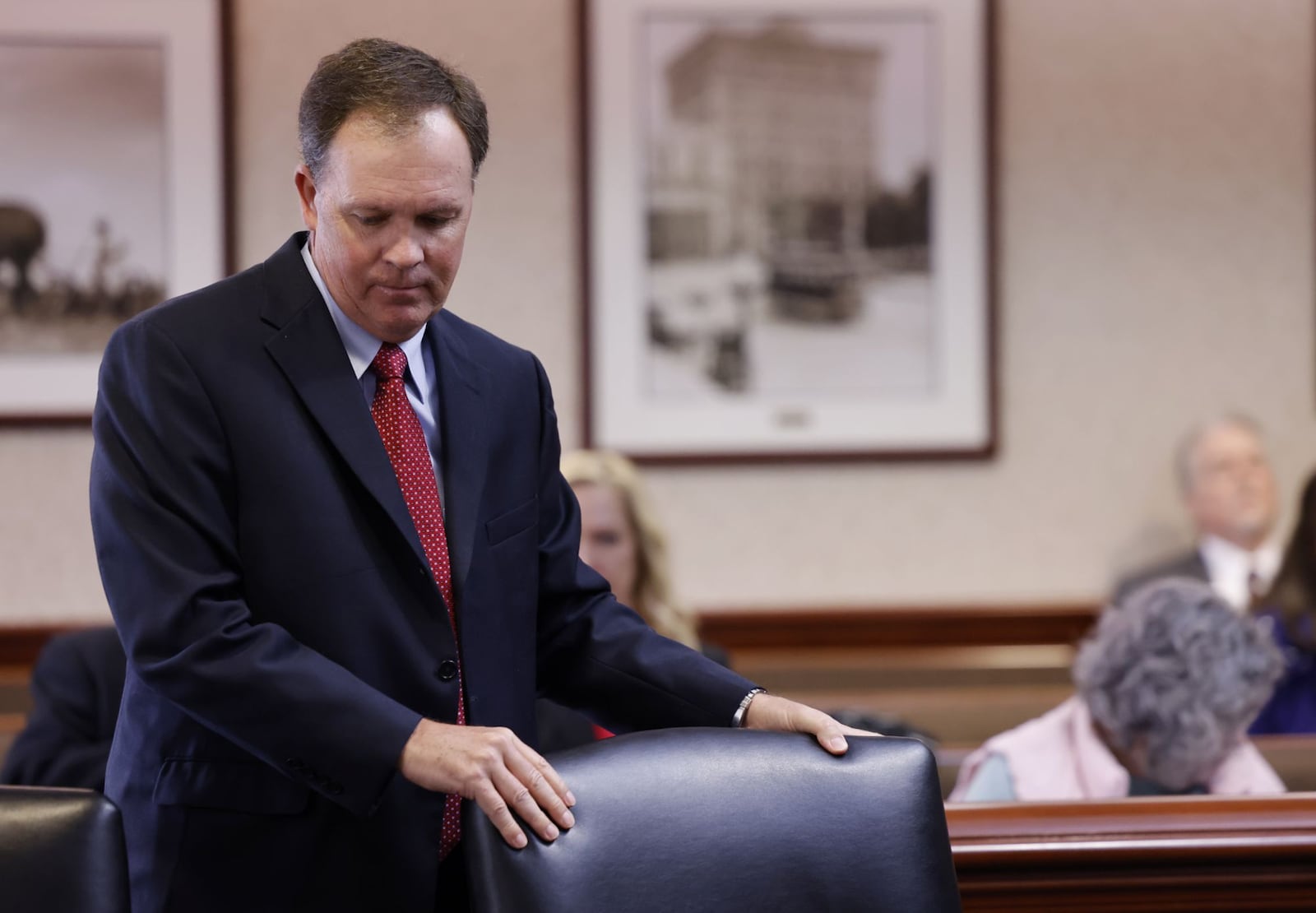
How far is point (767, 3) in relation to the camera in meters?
→ 4.55

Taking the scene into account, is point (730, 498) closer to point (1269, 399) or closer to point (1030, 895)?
point (1269, 399)

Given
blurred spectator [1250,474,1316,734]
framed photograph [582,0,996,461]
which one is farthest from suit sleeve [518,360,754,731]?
framed photograph [582,0,996,461]

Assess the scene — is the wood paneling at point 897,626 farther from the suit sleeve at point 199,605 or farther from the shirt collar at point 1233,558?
the suit sleeve at point 199,605

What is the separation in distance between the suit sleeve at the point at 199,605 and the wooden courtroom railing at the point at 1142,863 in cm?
90

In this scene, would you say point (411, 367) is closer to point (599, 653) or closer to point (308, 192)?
point (308, 192)

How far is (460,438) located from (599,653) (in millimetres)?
320

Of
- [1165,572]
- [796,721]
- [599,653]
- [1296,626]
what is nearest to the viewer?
[796,721]

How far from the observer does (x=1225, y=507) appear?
4.57 metres

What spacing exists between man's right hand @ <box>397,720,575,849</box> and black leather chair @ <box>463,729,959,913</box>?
3cm

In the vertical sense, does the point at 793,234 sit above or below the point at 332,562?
above

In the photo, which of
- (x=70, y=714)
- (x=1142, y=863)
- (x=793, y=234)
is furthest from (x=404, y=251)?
(x=793, y=234)

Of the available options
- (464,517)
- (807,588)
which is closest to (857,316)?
(807,588)

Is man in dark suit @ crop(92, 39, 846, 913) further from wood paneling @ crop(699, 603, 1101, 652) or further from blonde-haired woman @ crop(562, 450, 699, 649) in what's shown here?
wood paneling @ crop(699, 603, 1101, 652)

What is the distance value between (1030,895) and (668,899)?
72cm
